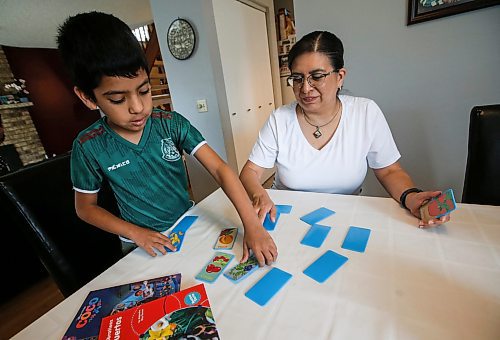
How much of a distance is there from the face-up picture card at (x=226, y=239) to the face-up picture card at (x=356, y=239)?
0.30 metres

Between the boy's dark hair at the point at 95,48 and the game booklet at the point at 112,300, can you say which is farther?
the boy's dark hair at the point at 95,48

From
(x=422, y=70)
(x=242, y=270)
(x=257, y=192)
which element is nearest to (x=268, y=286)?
(x=242, y=270)

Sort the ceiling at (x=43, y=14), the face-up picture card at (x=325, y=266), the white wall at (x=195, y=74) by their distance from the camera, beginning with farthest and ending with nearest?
1. the ceiling at (x=43, y=14)
2. the white wall at (x=195, y=74)
3. the face-up picture card at (x=325, y=266)

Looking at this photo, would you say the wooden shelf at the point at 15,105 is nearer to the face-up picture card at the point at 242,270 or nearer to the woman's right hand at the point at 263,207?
the woman's right hand at the point at 263,207

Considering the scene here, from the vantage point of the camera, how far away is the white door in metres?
2.36

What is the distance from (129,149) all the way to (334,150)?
2.56 feet

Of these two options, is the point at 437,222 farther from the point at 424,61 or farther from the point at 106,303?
the point at 424,61

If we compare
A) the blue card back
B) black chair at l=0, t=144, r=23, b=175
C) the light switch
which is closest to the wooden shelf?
black chair at l=0, t=144, r=23, b=175

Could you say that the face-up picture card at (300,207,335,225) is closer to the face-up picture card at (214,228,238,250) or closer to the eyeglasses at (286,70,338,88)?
the face-up picture card at (214,228,238,250)

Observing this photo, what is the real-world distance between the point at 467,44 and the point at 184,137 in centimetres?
142

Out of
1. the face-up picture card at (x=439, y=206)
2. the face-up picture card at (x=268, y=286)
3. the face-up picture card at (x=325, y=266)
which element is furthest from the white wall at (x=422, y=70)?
the face-up picture card at (x=268, y=286)

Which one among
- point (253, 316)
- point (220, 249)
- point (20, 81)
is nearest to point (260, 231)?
point (220, 249)

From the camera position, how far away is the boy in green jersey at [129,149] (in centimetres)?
67

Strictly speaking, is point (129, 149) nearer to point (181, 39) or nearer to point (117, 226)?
point (117, 226)
